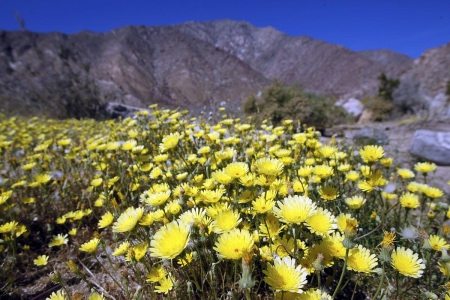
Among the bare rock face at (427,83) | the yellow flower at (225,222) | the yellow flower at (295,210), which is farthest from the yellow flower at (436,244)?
the bare rock face at (427,83)

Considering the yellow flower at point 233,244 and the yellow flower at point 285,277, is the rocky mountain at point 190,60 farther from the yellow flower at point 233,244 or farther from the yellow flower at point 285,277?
the yellow flower at point 285,277

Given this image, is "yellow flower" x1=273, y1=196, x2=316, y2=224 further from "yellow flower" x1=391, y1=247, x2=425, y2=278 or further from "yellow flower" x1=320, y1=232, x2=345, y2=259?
"yellow flower" x1=391, y1=247, x2=425, y2=278

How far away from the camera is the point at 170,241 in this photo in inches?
60.2

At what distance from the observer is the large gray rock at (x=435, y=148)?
5.49 m

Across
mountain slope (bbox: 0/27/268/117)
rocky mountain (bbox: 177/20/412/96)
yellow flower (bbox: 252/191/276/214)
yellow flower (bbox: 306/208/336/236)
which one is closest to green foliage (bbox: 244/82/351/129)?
yellow flower (bbox: 252/191/276/214)

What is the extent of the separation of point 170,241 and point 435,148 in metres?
5.42

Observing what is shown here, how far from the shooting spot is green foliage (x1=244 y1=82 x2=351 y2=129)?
26.6 ft

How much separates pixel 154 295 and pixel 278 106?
7.27m

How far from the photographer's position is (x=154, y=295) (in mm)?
1936

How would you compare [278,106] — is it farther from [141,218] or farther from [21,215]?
[141,218]

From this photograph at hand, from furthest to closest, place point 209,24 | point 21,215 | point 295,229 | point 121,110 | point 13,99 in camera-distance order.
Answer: point 209,24 < point 13,99 < point 121,110 < point 21,215 < point 295,229

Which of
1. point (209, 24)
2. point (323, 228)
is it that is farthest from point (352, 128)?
point (209, 24)

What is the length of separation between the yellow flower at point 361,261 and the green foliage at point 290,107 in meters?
5.68

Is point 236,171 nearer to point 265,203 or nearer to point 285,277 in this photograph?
point 265,203
